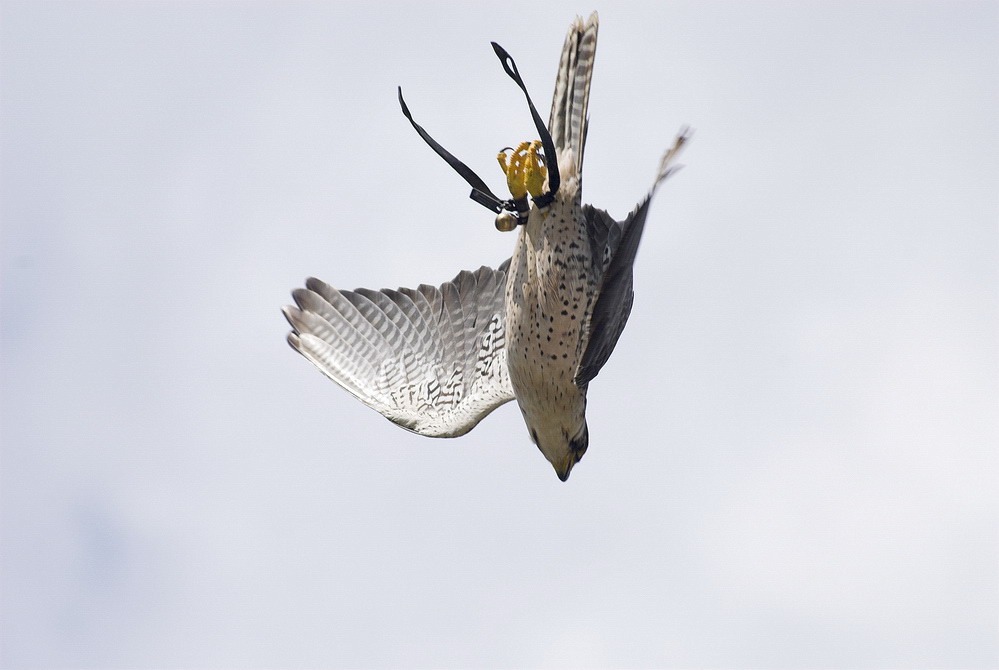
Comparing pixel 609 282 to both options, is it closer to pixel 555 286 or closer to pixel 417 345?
pixel 555 286

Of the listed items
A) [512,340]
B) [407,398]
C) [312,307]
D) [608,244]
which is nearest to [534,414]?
[512,340]

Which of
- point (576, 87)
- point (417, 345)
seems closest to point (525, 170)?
point (576, 87)

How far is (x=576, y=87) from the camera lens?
1037 cm

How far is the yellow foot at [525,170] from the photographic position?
1021 cm

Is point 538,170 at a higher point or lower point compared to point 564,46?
lower

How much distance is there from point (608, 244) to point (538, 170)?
2.65 ft

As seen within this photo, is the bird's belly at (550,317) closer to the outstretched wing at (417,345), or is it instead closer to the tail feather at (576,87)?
the tail feather at (576,87)

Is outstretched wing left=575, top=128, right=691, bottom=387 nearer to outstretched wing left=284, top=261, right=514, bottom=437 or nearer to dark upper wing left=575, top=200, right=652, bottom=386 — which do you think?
dark upper wing left=575, top=200, right=652, bottom=386

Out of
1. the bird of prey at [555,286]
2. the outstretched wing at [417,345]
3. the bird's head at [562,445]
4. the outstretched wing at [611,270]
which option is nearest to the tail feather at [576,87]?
the bird of prey at [555,286]

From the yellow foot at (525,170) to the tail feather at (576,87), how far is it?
22 centimetres

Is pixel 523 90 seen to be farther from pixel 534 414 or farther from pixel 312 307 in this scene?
pixel 312 307

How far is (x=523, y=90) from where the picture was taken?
9.44 m

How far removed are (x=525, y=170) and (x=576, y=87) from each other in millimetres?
715

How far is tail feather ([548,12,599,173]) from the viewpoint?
10.3 m
